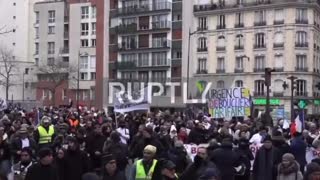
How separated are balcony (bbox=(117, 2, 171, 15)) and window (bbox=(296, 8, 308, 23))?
15906 millimetres

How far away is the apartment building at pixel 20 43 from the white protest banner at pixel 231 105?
255ft

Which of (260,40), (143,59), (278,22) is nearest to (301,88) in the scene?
(260,40)

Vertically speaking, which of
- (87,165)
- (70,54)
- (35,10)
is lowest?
(87,165)

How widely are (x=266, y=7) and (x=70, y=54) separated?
3108cm

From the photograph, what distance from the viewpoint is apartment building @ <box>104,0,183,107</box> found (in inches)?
3164

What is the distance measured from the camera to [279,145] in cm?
1300

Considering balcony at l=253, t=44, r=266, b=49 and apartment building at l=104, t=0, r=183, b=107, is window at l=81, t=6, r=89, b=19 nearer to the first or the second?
apartment building at l=104, t=0, r=183, b=107

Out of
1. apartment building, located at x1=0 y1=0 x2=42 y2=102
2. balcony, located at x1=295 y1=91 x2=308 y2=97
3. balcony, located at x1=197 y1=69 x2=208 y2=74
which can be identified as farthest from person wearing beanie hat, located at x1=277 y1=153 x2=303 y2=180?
apartment building, located at x1=0 y1=0 x2=42 y2=102

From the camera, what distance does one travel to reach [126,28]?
3342 inches

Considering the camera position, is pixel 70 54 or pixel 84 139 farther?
pixel 70 54

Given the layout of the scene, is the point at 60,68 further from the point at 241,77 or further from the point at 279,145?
the point at 279,145

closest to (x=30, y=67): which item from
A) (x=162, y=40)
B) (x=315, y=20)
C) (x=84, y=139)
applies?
(x=162, y=40)

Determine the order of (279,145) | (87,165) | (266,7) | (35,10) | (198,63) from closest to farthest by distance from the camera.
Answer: (87,165) < (279,145) < (266,7) < (198,63) < (35,10)

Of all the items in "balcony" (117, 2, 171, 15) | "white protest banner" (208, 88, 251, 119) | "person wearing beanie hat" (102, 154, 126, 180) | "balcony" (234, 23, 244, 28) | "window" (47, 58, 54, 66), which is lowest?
"person wearing beanie hat" (102, 154, 126, 180)
